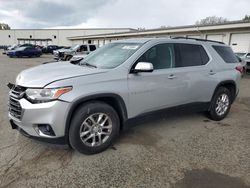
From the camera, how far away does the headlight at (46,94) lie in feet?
9.43

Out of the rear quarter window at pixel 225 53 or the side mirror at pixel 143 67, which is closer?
the side mirror at pixel 143 67

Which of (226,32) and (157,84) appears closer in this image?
(157,84)

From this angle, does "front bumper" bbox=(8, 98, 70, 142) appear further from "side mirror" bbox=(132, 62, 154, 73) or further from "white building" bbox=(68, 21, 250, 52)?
"white building" bbox=(68, 21, 250, 52)

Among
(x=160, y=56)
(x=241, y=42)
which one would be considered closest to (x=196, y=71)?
(x=160, y=56)

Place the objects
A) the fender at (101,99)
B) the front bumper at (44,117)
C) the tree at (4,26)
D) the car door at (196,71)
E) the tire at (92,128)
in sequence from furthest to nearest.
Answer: the tree at (4,26)
the car door at (196,71)
the tire at (92,128)
the fender at (101,99)
the front bumper at (44,117)

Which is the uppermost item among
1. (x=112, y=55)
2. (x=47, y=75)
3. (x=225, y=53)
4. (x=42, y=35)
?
(x=42, y=35)

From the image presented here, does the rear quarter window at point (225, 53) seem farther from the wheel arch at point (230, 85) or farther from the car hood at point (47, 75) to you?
the car hood at point (47, 75)

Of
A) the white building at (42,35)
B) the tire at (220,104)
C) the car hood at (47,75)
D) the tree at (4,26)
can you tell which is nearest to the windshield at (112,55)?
the car hood at (47,75)

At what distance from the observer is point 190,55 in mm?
4355

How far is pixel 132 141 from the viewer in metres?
3.87

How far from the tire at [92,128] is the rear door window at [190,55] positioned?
1.66 metres

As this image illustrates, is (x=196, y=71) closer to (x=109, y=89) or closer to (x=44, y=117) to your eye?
(x=109, y=89)

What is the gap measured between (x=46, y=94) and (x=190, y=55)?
9.43 feet

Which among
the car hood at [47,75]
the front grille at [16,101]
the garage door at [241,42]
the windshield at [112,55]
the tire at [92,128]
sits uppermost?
the garage door at [241,42]
